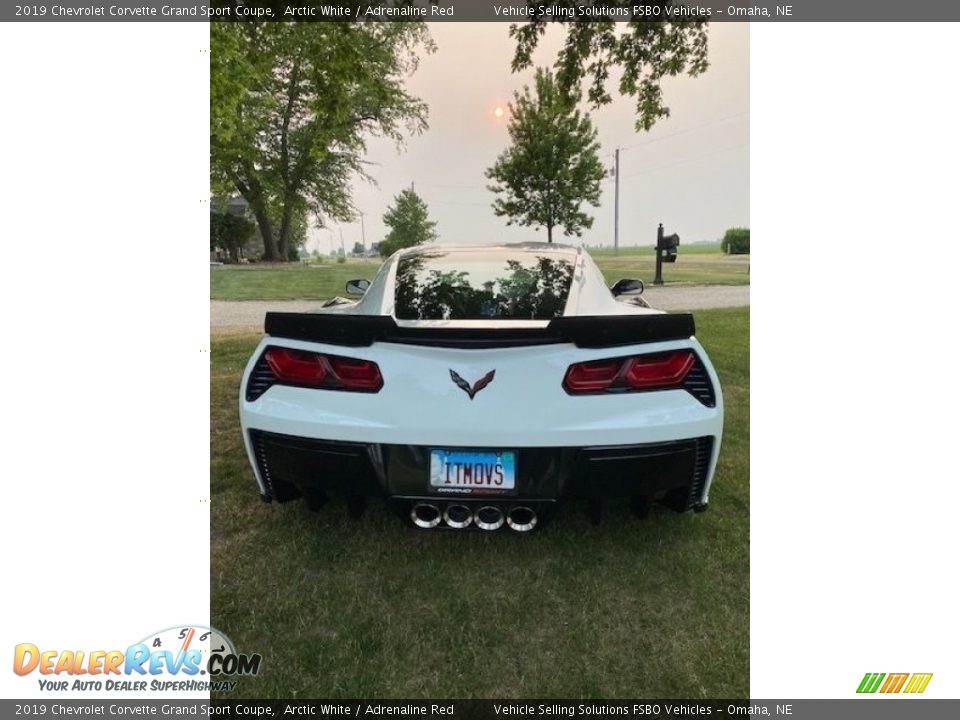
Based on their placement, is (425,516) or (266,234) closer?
(425,516)

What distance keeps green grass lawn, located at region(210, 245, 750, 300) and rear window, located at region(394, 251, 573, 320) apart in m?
1.64

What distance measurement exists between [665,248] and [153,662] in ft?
18.8

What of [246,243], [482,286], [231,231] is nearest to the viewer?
[482,286]

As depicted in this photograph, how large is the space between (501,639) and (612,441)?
819 mm

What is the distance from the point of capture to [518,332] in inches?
70.1

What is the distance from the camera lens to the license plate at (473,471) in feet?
5.81

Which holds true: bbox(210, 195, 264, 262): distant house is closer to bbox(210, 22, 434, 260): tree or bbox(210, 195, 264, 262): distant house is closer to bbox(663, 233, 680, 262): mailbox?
bbox(210, 22, 434, 260): tree

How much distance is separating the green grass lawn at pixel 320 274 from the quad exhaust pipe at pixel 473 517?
2.76 meters

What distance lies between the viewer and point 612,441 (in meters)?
1.77

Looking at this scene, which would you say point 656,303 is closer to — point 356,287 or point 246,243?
point 356,287
